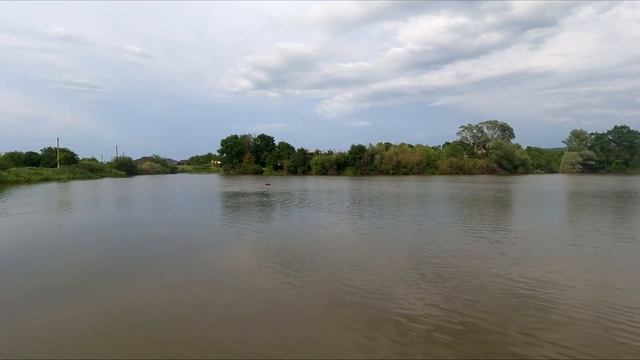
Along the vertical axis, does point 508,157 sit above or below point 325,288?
above

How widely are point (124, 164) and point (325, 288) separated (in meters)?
84.1

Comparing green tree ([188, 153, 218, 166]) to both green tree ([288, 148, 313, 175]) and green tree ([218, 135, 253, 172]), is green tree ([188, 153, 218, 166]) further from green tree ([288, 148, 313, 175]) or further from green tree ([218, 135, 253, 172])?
green tree ([288, 148, 313, 175])

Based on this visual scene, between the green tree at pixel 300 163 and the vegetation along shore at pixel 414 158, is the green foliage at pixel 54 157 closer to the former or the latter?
the vegetation along shore at pixel 414 158

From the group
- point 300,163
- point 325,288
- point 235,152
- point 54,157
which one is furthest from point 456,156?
point 325,288

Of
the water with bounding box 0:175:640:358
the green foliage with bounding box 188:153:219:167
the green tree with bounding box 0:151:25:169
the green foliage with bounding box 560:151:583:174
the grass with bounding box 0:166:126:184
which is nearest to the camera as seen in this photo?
the water with bounding box 0:175:640:358

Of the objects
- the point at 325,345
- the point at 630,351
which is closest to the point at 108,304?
the point at 325,345

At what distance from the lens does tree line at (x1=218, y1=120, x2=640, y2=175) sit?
72250mm

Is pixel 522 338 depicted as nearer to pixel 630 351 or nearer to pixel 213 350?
pixel 630 351

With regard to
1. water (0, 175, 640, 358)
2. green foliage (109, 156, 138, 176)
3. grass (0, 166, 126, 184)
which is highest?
green foliage (109, 156, 138, 176)

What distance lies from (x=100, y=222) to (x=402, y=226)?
11.9 m

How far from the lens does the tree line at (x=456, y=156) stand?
72250 mm

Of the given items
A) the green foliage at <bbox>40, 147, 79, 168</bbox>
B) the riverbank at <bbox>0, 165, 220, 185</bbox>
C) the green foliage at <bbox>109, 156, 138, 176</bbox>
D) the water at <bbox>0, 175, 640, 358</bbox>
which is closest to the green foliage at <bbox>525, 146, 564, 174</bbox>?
the water at <bbox>0, 175, 640, 358</bbox>

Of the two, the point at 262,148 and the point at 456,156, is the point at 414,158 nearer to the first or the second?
the point at 456,156

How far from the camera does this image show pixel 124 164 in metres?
83.8
